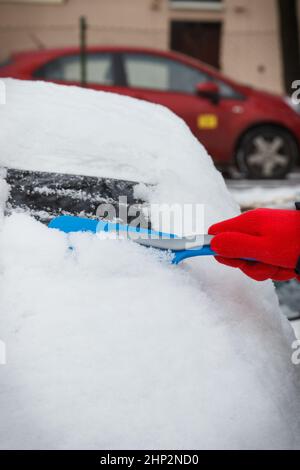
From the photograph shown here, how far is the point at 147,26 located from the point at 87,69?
708 centimetres

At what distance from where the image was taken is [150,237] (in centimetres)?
139

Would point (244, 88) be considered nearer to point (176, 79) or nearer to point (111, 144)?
point (176, 79)

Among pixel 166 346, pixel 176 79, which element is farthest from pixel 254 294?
pixel 176 79

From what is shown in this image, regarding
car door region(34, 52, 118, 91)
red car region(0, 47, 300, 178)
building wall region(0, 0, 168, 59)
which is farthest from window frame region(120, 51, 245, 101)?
building wall region(0, 0, 168, 59)

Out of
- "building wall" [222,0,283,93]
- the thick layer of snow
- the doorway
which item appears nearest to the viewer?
the thick layer of snow

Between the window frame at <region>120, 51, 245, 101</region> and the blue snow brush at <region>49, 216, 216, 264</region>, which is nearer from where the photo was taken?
the blue snow brush at <region>49, 216, 216, 264</region>

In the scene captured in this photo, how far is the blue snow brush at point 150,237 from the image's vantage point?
1.36m

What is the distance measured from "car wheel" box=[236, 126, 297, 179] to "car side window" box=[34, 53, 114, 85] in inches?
68.0

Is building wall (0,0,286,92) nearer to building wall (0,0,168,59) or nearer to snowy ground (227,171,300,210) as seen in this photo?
building wall (0,0,168,59)

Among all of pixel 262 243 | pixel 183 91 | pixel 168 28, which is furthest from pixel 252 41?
pixel 262 243

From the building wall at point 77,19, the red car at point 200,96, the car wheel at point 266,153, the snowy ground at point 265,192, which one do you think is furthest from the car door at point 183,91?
the building wall at point 77,19

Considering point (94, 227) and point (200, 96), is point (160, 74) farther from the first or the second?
point (94, 227)

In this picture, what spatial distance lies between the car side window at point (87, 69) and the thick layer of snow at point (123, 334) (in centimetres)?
427

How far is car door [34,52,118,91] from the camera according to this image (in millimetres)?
5605
